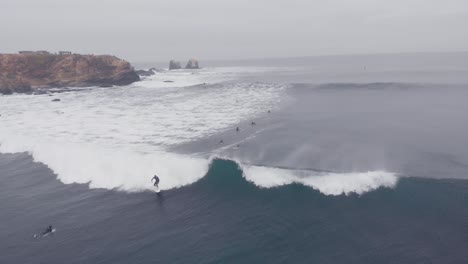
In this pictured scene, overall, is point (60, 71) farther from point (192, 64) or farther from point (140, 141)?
point (192, 64)

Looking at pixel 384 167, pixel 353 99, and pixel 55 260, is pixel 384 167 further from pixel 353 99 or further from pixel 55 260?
pixel 353 99

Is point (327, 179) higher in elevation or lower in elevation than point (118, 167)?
higher

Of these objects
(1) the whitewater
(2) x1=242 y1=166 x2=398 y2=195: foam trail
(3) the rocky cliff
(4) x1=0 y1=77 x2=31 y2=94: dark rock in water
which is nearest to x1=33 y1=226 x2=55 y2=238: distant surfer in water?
(1) the whitewater

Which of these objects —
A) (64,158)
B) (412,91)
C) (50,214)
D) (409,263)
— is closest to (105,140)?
(64,158)

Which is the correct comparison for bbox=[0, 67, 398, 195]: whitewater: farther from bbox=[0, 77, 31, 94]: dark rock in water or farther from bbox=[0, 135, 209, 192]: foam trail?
bbox=[0, 77, 31, 94]: dark rock in water

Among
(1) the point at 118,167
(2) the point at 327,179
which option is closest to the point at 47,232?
(1) the point at 118,167

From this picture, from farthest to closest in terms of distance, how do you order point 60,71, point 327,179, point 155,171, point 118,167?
1. point 60,71
2. point 118,167
3. point 155,171
4. point 327,179

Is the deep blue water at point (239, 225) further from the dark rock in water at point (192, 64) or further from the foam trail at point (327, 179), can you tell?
the dark rock in water at point (192, 64)
